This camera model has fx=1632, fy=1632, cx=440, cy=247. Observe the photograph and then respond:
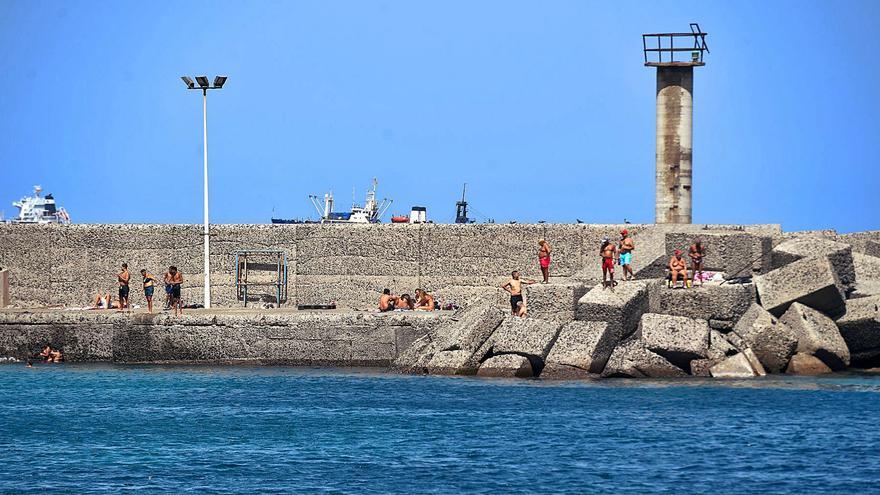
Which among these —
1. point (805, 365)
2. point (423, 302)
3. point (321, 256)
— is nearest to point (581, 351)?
point (805, 365)

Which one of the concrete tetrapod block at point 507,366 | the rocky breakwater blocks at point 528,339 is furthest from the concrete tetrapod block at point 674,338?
the concrete tetrapod block at point 507,366

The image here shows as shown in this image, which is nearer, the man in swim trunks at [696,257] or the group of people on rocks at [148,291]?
the man in swim trunks at [696,257]

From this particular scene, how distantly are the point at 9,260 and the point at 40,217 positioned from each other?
155 ft

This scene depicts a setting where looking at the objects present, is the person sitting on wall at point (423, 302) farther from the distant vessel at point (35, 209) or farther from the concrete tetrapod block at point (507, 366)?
the distant vessel at point (35, 209)

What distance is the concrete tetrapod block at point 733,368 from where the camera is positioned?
24922mm

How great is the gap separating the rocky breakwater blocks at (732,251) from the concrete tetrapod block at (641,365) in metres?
3.73

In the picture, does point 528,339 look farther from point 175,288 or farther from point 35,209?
point 35,209

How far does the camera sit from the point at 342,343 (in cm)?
2750

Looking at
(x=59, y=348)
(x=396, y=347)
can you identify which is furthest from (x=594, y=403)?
(x=59, y=348)

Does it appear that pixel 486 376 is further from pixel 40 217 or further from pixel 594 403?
pixel 40 217

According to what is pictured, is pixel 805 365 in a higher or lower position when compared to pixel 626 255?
lower

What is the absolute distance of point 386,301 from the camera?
28141 mm

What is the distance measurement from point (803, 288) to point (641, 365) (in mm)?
3066

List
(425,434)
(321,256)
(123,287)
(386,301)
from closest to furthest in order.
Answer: (425,434) < (386,301) < (123,287) < (321,256)
